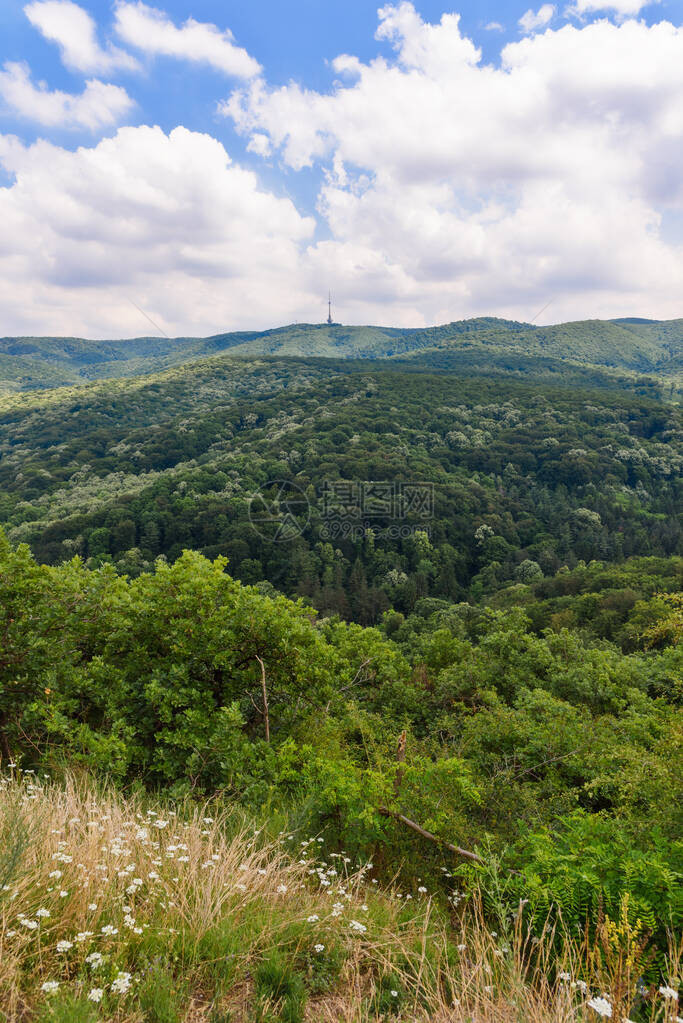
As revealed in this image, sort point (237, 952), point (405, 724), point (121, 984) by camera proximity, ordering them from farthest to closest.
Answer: point (405, 724) → point (237, 952) → point (121, 984)

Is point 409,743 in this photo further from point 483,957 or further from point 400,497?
point 400,497

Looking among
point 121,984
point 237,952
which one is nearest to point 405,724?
point 237,952

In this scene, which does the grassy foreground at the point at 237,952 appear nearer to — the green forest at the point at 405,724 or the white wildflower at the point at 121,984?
the white wildflower at the point at 121,984

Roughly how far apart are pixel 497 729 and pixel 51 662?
1008 centimetres

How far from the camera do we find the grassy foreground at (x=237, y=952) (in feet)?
9.05

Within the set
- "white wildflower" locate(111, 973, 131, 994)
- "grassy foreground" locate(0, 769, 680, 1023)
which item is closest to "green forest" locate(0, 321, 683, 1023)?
"grassy foreground" locate(0, 769, 680, 1023)

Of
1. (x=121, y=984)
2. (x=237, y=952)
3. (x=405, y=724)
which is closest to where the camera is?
(x=121, y=984)

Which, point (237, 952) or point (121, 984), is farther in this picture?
point (237, 952)

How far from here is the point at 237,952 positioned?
10.8 ft

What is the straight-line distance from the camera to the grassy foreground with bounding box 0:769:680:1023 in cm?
276

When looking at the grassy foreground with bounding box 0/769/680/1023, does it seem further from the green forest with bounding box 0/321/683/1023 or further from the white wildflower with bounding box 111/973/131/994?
the green forest with bounding box 0/321/683/1023

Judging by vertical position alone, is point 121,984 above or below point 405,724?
above

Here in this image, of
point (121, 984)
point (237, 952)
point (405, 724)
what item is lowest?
point (405, 724)

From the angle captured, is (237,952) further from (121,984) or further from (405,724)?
(405,724)
